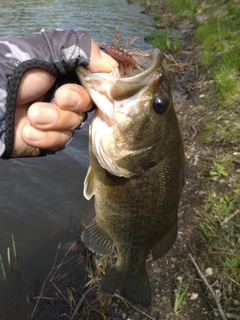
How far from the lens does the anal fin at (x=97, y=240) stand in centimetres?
243

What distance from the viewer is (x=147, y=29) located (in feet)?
48.0

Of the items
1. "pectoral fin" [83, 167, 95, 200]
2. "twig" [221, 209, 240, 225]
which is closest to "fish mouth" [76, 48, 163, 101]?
"pectoral fin" [83, 167, 95, 200]

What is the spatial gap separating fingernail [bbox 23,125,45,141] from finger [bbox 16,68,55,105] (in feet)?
0.55

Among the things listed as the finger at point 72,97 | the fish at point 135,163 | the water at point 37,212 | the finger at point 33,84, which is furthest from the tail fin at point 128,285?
the water at point 37,212

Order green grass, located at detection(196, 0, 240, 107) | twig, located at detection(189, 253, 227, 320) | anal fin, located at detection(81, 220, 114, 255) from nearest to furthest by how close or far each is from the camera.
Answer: anal fin, located at detection(81, 220, 114, 255), twig, located at detection(189, 253, 227, 320), green grass, located at detection(196, 0, 240, 107)

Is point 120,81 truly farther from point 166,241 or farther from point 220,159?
point 220,159

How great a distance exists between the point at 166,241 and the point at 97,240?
52 centimetres

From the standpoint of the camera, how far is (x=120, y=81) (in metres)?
1.70

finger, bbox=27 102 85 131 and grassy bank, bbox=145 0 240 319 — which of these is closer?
finger, bbox=27 102 85 131

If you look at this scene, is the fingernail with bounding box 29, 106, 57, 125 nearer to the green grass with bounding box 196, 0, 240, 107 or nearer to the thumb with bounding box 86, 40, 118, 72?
the thumb with bounding box 86, 40, 118, 72

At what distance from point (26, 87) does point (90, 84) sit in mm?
360

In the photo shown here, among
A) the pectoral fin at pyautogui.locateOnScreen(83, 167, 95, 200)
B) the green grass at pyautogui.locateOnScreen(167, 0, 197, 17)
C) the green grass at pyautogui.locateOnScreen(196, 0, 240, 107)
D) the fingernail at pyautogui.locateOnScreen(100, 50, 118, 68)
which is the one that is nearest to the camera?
the fingernail at pyautogui.locateOnScreen(100, 50, 118, 68)

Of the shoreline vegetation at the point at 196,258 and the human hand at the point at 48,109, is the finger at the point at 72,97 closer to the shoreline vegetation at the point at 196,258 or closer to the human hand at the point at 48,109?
the human hand at the point at 48,109

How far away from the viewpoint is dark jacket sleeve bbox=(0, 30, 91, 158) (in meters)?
1.71
